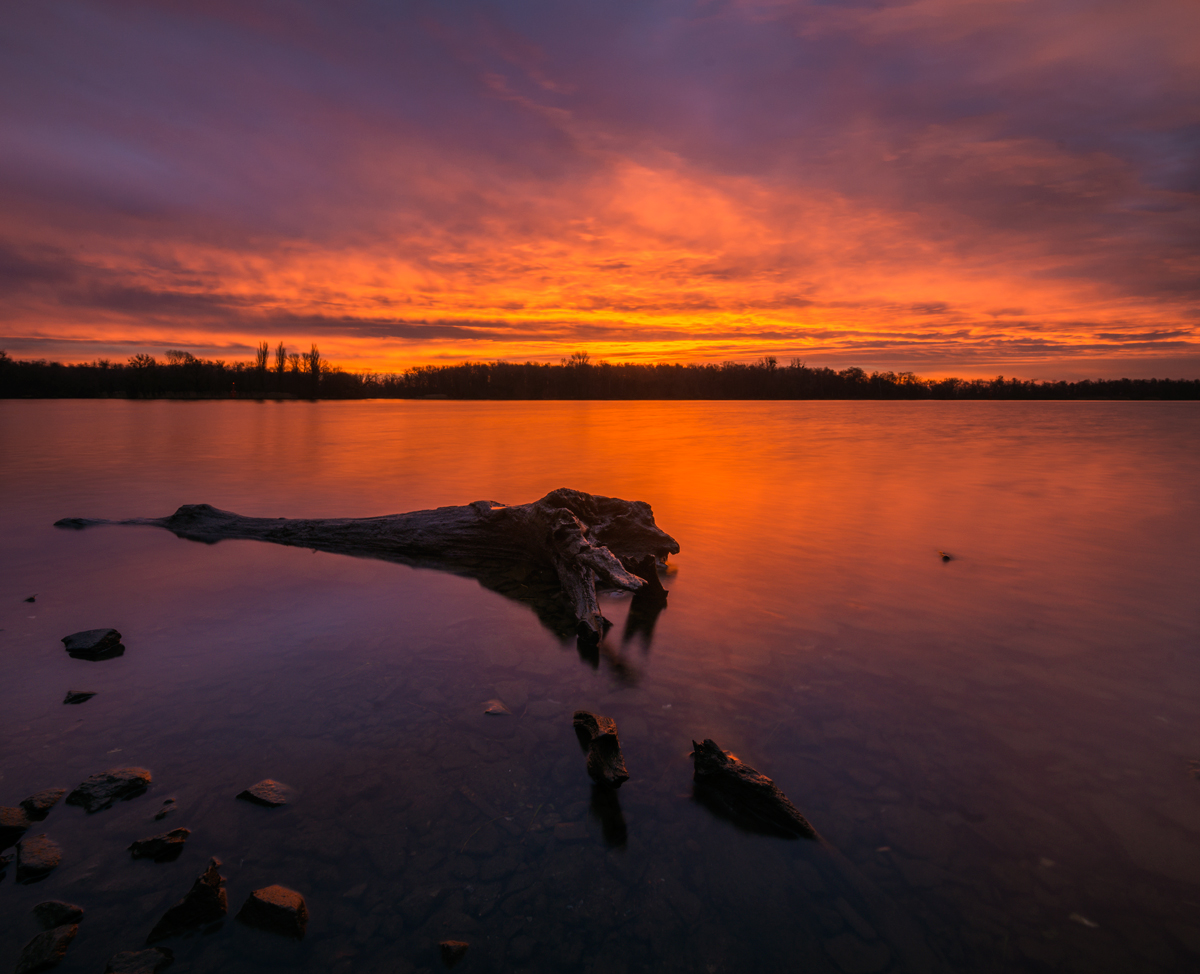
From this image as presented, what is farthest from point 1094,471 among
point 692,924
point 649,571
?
point 692,924

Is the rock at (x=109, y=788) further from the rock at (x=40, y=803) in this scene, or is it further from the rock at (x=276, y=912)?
the rock at (x=276, y=912)

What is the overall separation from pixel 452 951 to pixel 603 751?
1.53 meters

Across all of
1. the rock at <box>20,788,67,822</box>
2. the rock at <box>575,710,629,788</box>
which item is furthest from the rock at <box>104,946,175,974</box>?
the rock at <box>575,710,629,788</box>

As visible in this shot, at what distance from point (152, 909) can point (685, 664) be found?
4387mm

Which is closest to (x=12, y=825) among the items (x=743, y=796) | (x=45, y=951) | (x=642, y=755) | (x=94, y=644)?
(x=45, y=951)

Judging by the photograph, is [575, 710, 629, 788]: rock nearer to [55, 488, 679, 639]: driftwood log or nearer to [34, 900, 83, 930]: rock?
[55, 488, 679, 639]: driftwood log

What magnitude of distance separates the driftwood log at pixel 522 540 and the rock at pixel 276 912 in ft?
13.6

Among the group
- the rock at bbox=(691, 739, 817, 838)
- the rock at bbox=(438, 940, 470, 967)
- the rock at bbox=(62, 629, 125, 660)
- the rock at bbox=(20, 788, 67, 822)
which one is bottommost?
the rock at bbox=(62, 629, 125, 660)

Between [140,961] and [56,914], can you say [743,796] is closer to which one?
[140,961]

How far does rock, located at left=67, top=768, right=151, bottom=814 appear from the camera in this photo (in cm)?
362

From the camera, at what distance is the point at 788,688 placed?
538cm

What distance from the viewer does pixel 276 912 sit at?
9.42 ft

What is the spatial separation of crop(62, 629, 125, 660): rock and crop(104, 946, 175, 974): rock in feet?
13.7

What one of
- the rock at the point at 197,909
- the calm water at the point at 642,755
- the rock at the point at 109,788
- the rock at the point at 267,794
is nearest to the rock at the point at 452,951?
the calm water at the point at 642,755
